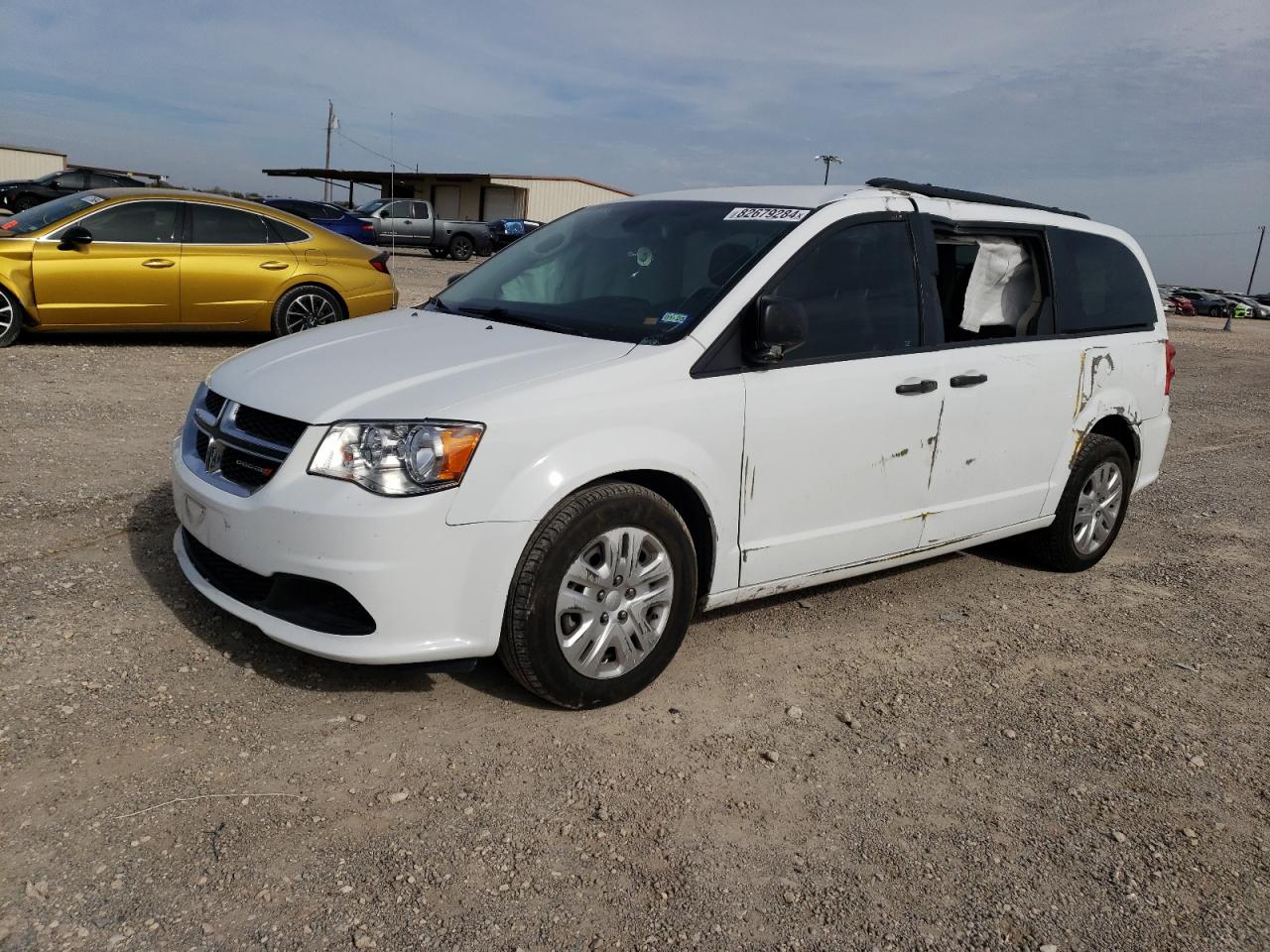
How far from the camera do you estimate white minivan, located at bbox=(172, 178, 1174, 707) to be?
3242mm

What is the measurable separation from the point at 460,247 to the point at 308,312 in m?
19.4

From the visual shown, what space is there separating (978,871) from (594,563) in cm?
147

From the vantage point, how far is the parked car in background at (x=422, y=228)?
2814cm

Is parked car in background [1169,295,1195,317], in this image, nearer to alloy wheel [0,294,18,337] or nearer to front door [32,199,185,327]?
front door [32,199,185,327]

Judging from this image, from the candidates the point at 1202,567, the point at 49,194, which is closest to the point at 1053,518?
the point at 1202,567

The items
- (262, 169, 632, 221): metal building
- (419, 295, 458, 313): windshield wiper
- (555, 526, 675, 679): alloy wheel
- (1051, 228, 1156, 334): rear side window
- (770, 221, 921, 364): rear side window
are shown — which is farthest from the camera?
(262, 169, 632, 221): metal building

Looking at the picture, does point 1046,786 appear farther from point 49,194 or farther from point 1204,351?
point 49,194

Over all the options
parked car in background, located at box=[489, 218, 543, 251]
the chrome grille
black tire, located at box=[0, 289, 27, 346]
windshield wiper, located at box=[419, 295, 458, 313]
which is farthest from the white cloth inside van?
parked car in background, located at box=[489, 218, 543, 251]

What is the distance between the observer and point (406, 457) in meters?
3.20

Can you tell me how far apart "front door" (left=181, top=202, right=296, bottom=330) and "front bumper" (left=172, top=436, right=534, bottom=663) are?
730 centimetres

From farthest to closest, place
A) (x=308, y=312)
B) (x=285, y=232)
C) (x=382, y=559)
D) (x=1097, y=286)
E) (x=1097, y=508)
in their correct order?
(x=308, y=312) → (x=285, y=232) → (x=1097, y=508) → (x=1097, y=286) → (x=382, y=559)

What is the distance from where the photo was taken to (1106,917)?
9.06 feet

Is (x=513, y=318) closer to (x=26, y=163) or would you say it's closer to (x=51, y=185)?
(x=51, y=185)

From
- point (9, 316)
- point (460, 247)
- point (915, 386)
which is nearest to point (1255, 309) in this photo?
point (460, 247)
